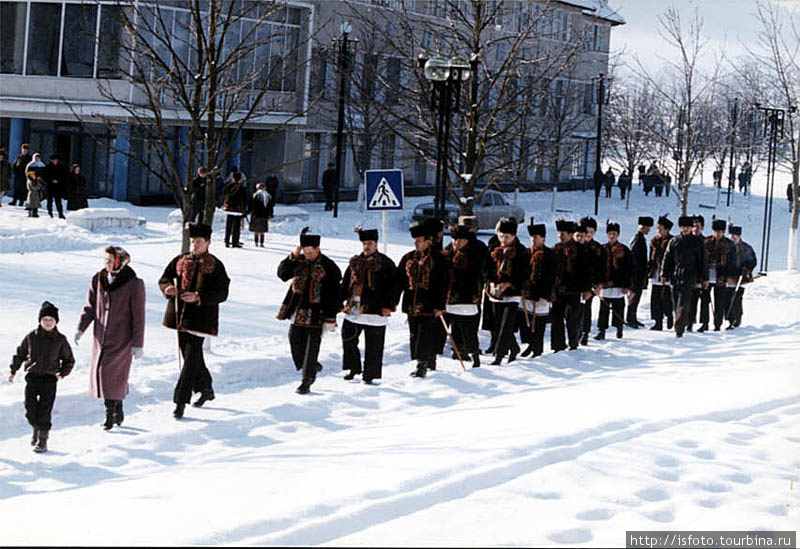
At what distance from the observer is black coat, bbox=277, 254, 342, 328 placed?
12492 mm

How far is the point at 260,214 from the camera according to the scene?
1034 inches

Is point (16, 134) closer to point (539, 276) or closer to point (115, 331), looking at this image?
point (539, 276)

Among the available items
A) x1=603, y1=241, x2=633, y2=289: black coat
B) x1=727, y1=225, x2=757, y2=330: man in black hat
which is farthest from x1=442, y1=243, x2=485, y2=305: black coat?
x1=727, y1=225, x2=757, y2=330: man in black hat

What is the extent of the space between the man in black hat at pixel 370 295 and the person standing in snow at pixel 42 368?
364 cm

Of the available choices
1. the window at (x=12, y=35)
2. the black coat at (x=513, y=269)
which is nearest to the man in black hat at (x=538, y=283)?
the black coat at (x=513, y=269)

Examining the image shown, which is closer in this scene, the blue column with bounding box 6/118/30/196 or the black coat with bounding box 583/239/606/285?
the black coat with bounding box 583/239/606/285

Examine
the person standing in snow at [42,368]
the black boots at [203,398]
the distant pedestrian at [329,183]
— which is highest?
the distant pedestrian at [329,183]

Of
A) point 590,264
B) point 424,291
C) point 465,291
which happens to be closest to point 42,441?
point 424,291

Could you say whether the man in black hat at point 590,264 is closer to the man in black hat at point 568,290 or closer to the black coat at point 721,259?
the man in black hat at point 568,290

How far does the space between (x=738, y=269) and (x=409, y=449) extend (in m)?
11.9

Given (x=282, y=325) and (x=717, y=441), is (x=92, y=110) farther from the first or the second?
(x=717, y=441)

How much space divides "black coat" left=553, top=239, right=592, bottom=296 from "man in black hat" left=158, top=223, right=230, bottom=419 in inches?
241

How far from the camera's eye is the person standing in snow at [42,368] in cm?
1006

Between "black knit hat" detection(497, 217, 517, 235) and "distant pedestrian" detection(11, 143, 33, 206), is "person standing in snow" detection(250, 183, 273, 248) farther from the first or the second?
"black knit hat" detection(497, 217, 517, 235)
